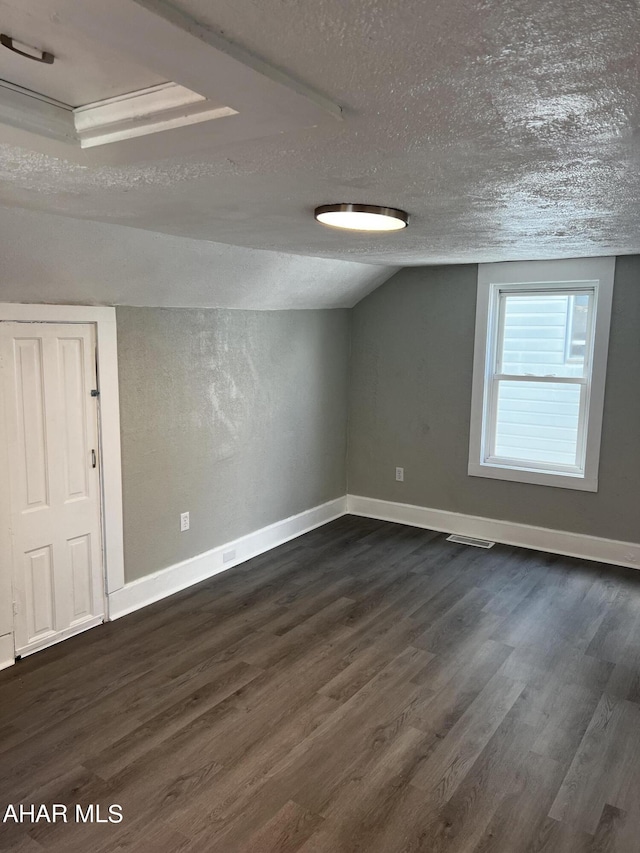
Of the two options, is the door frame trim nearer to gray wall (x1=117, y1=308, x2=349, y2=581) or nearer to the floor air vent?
gray wall (x1=117, y1=308, x2=349, y2=581)

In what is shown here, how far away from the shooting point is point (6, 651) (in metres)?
3.04

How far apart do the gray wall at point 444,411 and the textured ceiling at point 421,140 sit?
5.31ft

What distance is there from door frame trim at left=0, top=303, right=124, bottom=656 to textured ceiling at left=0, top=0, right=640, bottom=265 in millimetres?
714

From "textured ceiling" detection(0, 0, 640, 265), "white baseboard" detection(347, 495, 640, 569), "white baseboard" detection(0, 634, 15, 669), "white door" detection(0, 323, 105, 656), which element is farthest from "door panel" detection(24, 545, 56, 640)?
"white baseboard" detection(347, 495, 640, 569)

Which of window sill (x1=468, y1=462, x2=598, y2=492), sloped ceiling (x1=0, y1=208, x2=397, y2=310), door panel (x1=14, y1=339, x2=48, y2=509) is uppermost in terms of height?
sloped ceiling (x1=0, y1=208, x2=397, y2=310)

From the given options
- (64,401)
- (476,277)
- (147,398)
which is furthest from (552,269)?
(64,401)

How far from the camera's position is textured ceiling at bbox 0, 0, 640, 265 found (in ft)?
2.89

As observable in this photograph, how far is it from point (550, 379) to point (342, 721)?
9.66 feet

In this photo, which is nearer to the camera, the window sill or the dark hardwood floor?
the dark hardwood floor

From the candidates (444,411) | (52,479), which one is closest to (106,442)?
(52,479)

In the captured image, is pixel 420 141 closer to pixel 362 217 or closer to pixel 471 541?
pixel 362 217

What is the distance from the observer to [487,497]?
491 cm

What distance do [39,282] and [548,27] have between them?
2.54 metres

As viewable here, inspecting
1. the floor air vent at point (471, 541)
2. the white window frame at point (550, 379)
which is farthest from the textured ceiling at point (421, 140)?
the floor air vent at point (471, 541)
